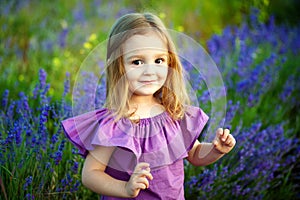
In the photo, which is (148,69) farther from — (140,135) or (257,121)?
(257,121)

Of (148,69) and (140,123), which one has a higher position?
A: (148,69)

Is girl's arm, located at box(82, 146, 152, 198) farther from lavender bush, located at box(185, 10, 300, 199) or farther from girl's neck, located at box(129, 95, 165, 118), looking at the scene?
lavender bush, located at box(185, 10, 300, 199)

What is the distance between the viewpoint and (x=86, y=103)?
2.01 meters

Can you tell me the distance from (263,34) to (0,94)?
2431mm

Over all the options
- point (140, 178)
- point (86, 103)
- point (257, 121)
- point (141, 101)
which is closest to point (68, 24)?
point (257, 121)

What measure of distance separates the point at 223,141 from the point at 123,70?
1.53 ft

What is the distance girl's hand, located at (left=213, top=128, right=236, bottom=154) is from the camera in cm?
167

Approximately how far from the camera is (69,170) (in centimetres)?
217

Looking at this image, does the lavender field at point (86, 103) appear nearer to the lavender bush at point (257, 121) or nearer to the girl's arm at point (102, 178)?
the lavender bush at point (257, 121)

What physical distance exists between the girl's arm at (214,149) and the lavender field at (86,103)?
41 cm

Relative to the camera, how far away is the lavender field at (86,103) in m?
2.05

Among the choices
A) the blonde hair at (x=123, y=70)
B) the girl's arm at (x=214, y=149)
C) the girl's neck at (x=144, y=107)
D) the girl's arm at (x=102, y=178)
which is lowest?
the girl's arm at (x=102, y=178)

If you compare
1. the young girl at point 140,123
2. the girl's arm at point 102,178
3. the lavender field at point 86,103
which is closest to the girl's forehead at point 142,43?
the young girl at point 140,123

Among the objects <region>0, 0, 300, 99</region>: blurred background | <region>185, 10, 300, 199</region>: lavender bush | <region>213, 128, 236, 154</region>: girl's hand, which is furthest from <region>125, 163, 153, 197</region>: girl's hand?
<region>0, 0, 300, 99</region>: blurred background
